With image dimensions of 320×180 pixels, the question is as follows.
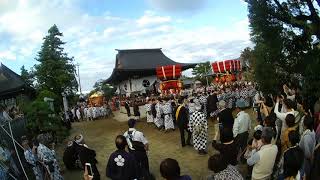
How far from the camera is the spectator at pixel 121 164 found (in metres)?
5.98

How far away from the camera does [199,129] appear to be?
1214 centimetres

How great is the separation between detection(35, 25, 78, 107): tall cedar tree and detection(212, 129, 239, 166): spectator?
2806 cm

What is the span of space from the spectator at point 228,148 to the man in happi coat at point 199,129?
470 cm

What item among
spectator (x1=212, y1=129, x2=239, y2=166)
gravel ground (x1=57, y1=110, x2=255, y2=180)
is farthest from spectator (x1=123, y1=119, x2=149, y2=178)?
spectator (x1=212, y1=129, x2=239, y2=166)

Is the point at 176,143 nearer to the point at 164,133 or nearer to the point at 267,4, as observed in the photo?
the point at 164,133

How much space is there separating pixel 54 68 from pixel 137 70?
25.0 ft

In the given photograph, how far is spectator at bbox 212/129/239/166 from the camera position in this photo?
6200 millimetres

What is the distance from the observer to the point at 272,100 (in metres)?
10.5

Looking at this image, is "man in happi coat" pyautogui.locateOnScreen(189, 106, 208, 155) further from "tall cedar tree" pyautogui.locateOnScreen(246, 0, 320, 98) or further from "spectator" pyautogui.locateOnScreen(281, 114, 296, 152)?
"spectator" pyautogui.locateOnScreen(281, 114, 296, 152)

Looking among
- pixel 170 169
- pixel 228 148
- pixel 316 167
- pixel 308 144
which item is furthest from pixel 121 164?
pixel 308 144

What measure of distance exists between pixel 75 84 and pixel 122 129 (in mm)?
17699

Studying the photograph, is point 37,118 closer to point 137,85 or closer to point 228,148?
point 228,148

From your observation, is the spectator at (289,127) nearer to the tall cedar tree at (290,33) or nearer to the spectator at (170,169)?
the tall cedar tree at (290,33)

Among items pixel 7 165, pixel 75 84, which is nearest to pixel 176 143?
pixel 7 165
